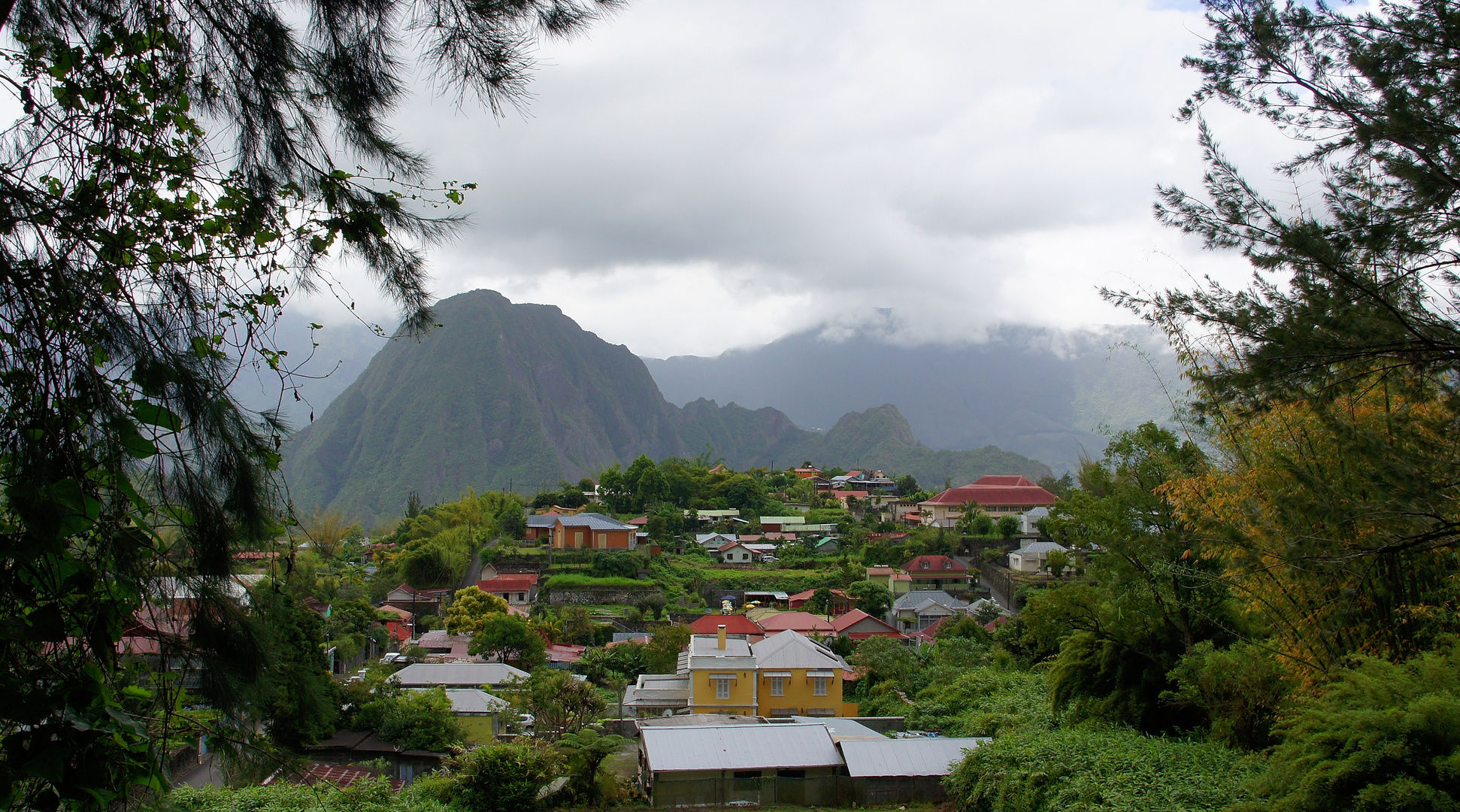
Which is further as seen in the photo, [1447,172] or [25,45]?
[1447,172]

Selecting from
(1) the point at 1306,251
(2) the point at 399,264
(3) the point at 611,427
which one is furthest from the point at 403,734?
(3) the point at 611,427

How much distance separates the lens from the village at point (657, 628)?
1024cm

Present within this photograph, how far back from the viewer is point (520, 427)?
286 feet

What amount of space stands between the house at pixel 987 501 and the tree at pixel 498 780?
101 feet

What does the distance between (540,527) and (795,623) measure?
1576cm

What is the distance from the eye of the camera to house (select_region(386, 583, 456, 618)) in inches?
1019

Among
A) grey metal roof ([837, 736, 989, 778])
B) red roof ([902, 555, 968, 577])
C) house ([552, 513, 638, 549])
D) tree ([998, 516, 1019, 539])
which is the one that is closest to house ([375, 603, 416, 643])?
house ([552, 513, 638, 549])

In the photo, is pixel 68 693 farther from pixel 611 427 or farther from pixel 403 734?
pixel 611 427

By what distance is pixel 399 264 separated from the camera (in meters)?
2.86

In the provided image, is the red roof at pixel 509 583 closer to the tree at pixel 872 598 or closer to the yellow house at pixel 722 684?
the tree at pixel 872 598

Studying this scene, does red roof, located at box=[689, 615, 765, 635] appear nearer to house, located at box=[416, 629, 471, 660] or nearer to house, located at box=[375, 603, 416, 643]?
house, located at box=[416, 629, 471, 660]

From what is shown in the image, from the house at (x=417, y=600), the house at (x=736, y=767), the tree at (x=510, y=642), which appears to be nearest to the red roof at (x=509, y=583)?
the house at (x=417, y=600)

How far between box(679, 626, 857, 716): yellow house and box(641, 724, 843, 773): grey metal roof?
15.2 feet

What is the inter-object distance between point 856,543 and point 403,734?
25375 mm
